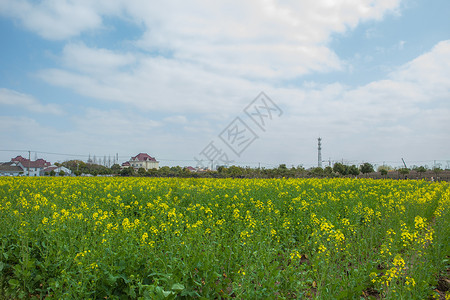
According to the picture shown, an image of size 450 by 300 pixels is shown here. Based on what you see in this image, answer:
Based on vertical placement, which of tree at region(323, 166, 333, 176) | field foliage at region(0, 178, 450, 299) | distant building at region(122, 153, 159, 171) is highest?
distant building at region(122, 153, 159, 171)

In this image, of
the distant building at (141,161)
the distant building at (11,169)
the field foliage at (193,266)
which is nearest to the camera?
the field foliage at (193,266)

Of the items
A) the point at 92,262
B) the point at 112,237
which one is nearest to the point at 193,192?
the point at 112,237

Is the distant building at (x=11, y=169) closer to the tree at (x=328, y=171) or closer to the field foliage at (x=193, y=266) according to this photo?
the tree at (x=328, y=171)

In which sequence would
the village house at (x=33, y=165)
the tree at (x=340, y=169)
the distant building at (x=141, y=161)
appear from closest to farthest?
the tree at (x=340, y=169), the village house at (x=33, y=165), the distant building at (x=141, y=161)

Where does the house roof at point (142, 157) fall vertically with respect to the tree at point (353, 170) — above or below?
above

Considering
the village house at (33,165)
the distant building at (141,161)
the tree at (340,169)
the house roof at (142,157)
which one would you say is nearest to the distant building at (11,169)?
the village house at (33,165)

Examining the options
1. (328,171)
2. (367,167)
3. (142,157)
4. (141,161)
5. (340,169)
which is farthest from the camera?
(142,157)

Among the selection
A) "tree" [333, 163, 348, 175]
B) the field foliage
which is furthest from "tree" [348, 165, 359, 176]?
the field foliage

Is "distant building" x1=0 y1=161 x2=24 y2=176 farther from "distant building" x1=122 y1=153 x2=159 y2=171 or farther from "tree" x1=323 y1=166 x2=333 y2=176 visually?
"tree" x1=323 y1=166 x2=333 y2=176

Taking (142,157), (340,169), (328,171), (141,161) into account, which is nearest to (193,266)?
(328,171)

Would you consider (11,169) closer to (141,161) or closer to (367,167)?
(141,161)

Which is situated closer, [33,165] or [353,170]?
[353,170]

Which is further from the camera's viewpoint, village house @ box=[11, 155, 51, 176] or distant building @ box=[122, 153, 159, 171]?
distant building @ box=[122, 153, 159, 171]

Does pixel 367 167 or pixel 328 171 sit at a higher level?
pixel 367 167
